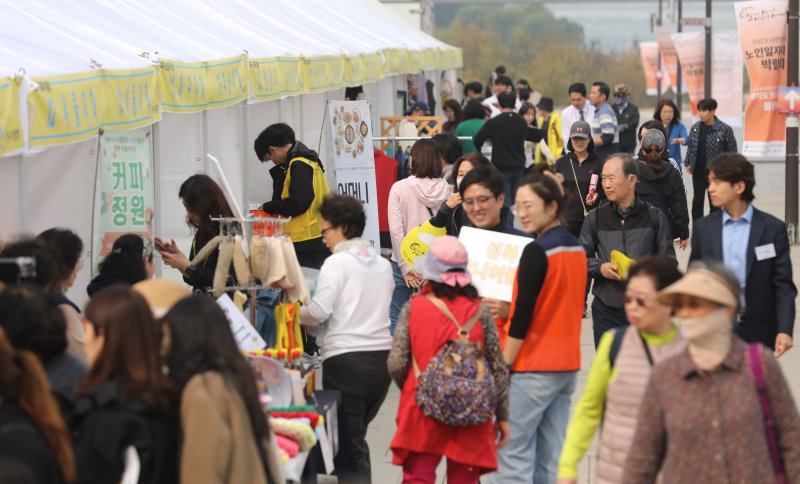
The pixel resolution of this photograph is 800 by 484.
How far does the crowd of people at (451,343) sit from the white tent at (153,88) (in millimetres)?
507

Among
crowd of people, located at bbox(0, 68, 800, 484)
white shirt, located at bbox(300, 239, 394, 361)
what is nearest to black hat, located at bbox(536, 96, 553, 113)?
crowd of people, located at bbox(0, 68, 800, 484)

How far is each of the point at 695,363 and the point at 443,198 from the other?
5775mm

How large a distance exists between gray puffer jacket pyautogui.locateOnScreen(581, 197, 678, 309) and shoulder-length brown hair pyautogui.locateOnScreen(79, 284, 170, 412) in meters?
3.85

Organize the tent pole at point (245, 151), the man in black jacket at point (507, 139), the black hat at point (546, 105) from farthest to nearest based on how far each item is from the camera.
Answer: the black hat at point (546, 105) < the man in black jacket at point (507, 139) < the tent pole at point (245, 151)

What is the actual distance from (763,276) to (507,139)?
10.8 meters

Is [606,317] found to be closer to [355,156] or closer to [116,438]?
[116,438]

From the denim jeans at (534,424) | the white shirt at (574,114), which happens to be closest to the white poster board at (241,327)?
the denim jeans at (534,424)

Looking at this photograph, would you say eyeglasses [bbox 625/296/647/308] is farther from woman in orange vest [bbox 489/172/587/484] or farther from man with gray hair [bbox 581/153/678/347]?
man with gray hair [bbox 581/153/678/347]

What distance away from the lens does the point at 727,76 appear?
24594 mm

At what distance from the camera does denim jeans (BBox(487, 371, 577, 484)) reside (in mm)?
6152

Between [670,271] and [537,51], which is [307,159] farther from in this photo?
[537,51]

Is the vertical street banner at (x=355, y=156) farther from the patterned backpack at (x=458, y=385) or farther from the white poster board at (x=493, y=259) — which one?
the patterned backpack at (x=458, y=385)

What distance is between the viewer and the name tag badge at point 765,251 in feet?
21.8

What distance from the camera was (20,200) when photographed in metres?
6.05
